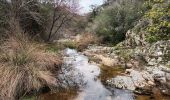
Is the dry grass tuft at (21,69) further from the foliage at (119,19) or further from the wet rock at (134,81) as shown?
the foliage at (119,19)

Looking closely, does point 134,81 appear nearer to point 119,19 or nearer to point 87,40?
point 119,19

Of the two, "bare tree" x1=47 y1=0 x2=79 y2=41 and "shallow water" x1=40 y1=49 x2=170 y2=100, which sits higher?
"bare tree" x1=47 y1=0 x2=79 y2=41

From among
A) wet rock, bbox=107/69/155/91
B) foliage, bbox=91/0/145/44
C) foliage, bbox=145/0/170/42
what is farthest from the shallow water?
foliage, bbox=91/0/145/44

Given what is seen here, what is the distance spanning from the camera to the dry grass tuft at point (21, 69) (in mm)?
6594

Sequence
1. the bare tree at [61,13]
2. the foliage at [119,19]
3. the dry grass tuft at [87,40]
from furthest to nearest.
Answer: the dry grass tuft at [87,40] < the foliage at [119,19] < the bare tree at [61,13]

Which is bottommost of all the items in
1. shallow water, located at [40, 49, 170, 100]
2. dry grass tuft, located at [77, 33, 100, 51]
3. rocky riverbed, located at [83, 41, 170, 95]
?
shallow water, located at [40, 49, 170, 100]

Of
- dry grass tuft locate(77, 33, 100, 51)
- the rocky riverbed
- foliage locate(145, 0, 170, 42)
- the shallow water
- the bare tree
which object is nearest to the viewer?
foliage locate(145, 0, 170, 42)

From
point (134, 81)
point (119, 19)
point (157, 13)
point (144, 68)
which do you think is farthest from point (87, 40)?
point (157, 13)

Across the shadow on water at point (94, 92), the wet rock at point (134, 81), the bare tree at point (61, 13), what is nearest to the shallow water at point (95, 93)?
the shadow on water at point (94, 92)

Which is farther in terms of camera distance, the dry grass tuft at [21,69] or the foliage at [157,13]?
the dry grass tuft at [21,69]

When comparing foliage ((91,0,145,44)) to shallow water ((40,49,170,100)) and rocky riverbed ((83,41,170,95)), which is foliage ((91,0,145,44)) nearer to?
rocky riverbed ((83,41,170,95))

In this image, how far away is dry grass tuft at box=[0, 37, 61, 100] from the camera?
6.59m

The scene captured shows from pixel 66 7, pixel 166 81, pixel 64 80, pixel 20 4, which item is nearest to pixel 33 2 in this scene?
pixel 20 4

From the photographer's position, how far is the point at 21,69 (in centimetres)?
710
